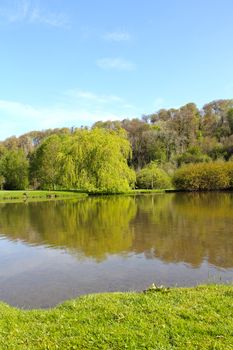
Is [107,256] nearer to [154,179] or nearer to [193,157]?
[154,179]

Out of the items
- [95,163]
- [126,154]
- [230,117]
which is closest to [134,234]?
[95,163]

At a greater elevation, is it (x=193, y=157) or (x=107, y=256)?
(x=193, y=157)

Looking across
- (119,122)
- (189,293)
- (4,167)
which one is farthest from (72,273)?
(119,122)

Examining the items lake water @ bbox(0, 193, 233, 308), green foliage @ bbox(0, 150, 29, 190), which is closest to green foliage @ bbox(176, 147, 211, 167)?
green foliage @ bbox(0, 150, 29, 190)

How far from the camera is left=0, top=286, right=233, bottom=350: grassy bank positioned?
5.85 m

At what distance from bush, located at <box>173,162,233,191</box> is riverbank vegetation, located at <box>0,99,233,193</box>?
0.19 m

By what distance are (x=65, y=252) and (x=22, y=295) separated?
19.1ft

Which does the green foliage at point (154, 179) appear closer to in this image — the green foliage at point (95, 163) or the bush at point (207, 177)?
the bush at point (207, 177)

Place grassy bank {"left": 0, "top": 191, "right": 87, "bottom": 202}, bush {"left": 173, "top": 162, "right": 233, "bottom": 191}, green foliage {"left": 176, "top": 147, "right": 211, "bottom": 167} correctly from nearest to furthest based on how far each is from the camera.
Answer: grassy bank {"left": 0, "top": 191, "right": 87, "bottom": 202}, bush {"left": 173, "top": 162, "right": 233, "bottom": 191}, green foliage {"left": 176, "top": 147, "right": 211, "bottom": 167}

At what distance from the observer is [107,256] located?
15.7 m

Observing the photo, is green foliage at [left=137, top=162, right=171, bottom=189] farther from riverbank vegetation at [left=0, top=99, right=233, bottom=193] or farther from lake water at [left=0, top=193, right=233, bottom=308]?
lake water at [left=0, top=193, right=233, bottom=308]

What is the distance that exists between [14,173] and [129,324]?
250ft

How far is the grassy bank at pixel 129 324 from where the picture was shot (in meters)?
5.85

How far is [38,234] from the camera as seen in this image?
878 inches
